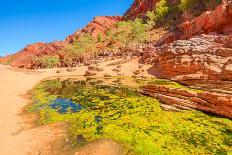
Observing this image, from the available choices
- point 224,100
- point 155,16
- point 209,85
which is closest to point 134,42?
point 155,16

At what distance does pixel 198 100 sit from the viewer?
31.4m

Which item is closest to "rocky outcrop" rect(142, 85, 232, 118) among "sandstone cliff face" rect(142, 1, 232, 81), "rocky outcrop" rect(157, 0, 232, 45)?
"sandstone cliff face" rect(142, 1, 232, 81)

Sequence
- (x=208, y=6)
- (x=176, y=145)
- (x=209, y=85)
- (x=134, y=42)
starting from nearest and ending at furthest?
1. (x=176, y=145)
2. (x=209, y=85)
3. (x=208, y=6)
4. (x=134, y=42)

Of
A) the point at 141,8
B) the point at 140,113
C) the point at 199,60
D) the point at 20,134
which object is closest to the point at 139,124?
the point at 140,113

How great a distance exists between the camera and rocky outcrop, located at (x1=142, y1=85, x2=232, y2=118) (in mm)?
28906

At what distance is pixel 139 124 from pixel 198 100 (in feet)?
31.7

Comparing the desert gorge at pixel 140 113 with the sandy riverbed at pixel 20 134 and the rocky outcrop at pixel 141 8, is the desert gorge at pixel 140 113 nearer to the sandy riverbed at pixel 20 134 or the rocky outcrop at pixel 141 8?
the sandy riverbed at pixel 20 134

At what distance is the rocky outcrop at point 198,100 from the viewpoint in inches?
1138

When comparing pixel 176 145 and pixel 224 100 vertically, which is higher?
pixel 224 100

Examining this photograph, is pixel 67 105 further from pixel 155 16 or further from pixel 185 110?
pixel 155 16

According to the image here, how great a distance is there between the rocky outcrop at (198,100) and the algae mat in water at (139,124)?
1119 mm

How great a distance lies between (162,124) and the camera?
26.6 metres

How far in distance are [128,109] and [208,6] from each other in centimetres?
8317

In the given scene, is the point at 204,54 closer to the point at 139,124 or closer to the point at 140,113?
the point at 140,113
